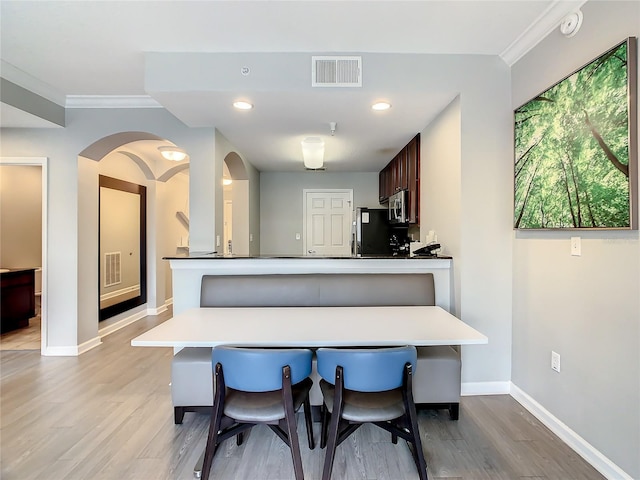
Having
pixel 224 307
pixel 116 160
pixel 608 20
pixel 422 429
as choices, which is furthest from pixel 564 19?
pixel 116 160

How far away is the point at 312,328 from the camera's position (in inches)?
74.8

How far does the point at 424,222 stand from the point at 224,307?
2.10 m

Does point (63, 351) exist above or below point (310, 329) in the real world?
below

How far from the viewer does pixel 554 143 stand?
1989mm

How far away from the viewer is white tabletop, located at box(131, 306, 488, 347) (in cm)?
169

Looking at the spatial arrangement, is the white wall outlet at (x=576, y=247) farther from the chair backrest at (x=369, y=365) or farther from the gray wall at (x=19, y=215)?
the gray wall at (x=19, y=215)

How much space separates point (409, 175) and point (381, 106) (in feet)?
4.25

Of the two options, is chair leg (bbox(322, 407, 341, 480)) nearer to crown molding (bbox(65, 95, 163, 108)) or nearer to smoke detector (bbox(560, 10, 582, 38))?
smoke detector (bbox(560, 10, 582, 38))

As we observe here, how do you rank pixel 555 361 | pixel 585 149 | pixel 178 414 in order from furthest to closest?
pixel 178 414 → pixel 555 361 → pixel 585 149

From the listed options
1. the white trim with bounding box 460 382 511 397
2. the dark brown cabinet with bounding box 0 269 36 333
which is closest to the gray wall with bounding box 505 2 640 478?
the white trim with bounding box 460 382 511 397

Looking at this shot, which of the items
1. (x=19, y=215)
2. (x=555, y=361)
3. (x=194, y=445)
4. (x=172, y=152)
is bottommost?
(x=194, y=445)

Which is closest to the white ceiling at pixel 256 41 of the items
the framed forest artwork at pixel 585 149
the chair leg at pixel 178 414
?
the framed forest artwork at pixel 585 149

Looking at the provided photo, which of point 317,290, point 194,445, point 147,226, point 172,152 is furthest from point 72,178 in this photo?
point 194,445

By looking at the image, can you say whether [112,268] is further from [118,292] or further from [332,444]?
[332,444]
